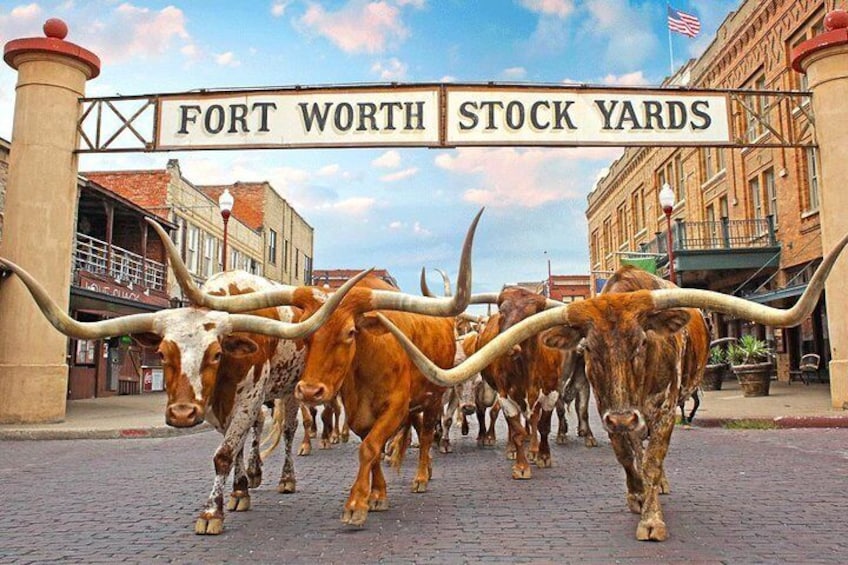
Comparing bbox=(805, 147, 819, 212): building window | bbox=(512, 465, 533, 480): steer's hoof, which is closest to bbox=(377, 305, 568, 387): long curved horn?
bbox=(512, 465, 533, 480): steer's hoof

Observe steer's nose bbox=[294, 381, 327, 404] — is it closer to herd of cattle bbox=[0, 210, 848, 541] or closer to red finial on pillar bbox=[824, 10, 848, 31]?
herd of cattle bbox=[0, 210, 848, 541]

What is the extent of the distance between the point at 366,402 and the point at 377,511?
3.41ft

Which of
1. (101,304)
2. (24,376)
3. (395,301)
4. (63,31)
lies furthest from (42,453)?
(101,304)

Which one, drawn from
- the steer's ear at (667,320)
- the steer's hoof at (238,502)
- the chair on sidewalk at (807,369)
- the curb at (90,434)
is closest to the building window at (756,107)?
the chair on sidewalk at (807,369)

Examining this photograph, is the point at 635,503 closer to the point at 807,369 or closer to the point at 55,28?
the point at 55,28

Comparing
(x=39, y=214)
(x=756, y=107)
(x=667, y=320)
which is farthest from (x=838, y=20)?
(x=39, y=214)

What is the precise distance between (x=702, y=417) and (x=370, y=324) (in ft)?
33.2

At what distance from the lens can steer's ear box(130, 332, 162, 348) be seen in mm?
5520

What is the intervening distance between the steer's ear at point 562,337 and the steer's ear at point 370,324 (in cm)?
127

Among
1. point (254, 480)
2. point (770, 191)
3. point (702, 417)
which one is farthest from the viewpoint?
point (770, 191)

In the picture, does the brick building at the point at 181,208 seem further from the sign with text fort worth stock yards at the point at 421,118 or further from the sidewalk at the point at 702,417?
the sign with text fort worth stock yards at the point at 421,118

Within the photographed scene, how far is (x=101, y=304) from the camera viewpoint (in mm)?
19406

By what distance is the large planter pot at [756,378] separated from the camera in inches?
698

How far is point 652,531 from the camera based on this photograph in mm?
4844
